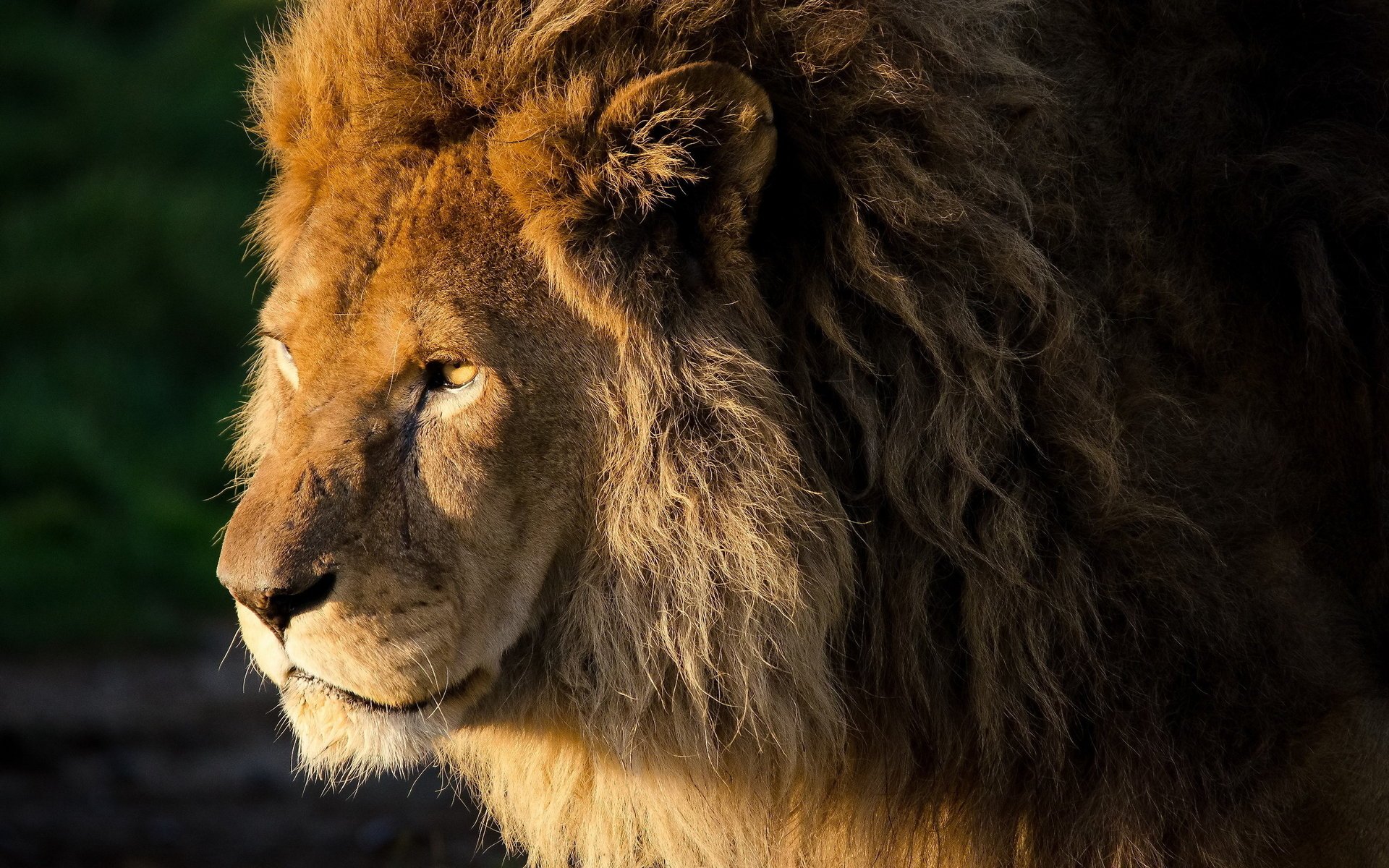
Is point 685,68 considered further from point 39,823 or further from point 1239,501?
point 39,823

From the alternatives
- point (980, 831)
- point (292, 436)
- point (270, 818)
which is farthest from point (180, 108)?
point (980, 831)

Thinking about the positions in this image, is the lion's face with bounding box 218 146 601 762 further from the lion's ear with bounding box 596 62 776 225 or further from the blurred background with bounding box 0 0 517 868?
the blurred background with bounding box 0 0 517 868

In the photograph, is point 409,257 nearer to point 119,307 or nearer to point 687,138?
point 687,138

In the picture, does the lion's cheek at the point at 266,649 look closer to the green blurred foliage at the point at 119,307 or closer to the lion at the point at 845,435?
the lion at the point at 845,435

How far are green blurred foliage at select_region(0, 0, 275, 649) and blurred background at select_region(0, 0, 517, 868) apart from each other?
1 centimetres

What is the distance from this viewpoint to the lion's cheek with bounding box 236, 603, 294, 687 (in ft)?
7.77

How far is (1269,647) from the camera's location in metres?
2.40

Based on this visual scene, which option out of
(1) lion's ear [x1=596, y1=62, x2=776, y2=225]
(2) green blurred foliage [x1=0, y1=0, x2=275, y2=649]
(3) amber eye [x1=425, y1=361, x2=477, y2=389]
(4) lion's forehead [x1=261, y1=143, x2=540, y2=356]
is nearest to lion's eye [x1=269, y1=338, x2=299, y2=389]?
(4) lion's forehead [x1=261, y1=143, x2=540, y2=356]

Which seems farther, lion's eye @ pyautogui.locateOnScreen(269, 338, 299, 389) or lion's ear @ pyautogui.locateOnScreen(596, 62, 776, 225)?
lion's eye @ pyautogui.locateOnScreen(269, 338, 299, 389)

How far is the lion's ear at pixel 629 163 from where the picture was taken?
235 cm

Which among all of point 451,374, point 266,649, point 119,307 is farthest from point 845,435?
point 119,307

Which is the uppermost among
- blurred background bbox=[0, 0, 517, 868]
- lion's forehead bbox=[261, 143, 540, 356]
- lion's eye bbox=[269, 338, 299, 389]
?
lion's forehead bbox=[261, 143, 540, 356]

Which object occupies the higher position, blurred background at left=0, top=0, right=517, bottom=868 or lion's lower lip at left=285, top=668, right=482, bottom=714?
lion's lower lip at left=285, top=668, right=482, bottom=714

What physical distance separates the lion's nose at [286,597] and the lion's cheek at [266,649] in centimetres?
6
